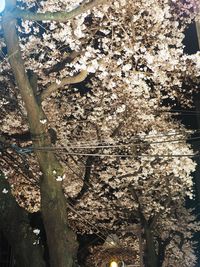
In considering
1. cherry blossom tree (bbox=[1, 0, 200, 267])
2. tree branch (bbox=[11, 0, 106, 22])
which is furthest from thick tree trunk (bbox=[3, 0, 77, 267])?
tree branch (bbox=[11, 0, 106, 22])

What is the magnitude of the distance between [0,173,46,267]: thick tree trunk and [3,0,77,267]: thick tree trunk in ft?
1.22

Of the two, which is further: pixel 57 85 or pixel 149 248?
pixel 149 248

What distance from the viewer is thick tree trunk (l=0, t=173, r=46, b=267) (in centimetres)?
827

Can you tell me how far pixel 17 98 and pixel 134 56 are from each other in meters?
4.03

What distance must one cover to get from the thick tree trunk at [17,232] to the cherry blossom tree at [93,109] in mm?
398

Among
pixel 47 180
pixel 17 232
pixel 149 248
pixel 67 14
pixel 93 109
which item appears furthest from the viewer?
pixel 149 248

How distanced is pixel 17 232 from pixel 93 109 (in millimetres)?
6764

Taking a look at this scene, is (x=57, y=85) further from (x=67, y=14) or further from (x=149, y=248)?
(x=149, y=248)

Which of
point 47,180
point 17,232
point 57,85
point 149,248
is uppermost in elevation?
point 57,85

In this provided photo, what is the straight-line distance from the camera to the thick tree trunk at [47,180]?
27.2 feet

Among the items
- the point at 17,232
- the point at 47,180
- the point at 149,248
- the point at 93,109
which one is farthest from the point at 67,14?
the point at 149,248

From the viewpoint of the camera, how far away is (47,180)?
8.52 m

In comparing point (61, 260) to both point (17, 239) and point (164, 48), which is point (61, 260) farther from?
point (164, 48)

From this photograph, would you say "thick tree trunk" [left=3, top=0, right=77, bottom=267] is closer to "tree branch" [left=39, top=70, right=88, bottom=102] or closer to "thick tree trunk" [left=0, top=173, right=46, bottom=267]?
"thick tree trunk" [left=0, top=173, right=46, bottom=267]
